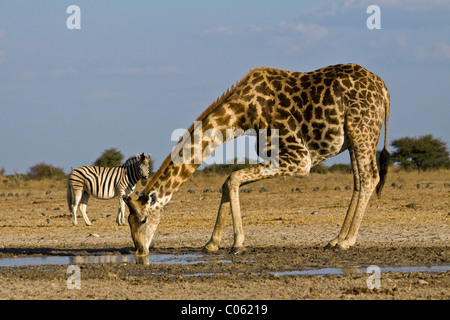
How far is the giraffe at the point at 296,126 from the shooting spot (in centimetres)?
1017

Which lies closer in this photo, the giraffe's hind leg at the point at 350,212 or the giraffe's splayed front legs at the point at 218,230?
the giraffe's splayed front legs at the point at 218,230

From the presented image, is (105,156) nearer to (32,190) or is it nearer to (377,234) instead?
(32,190)

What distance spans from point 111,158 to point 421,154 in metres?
17.6

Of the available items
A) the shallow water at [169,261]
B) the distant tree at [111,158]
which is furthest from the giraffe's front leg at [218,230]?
the distant tree at [111,158]

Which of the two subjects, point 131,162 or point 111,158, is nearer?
point 131,162

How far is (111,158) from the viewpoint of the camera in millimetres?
37750

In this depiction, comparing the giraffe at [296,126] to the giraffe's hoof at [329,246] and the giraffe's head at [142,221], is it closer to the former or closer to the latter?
the giraffe's hoof at [329,246]

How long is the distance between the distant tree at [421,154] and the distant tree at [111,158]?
51.8 ft

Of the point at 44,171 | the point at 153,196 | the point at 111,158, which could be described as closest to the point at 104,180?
the point at 153,196

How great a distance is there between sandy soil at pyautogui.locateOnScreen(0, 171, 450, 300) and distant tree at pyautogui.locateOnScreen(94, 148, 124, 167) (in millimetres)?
13561

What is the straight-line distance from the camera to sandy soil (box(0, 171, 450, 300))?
740 centimetres

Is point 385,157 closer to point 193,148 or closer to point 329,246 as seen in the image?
point 329,246

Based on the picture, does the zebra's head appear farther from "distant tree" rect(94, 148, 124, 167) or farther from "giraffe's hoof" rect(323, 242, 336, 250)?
"distant tree" rect(94, 148, 124, 167)
